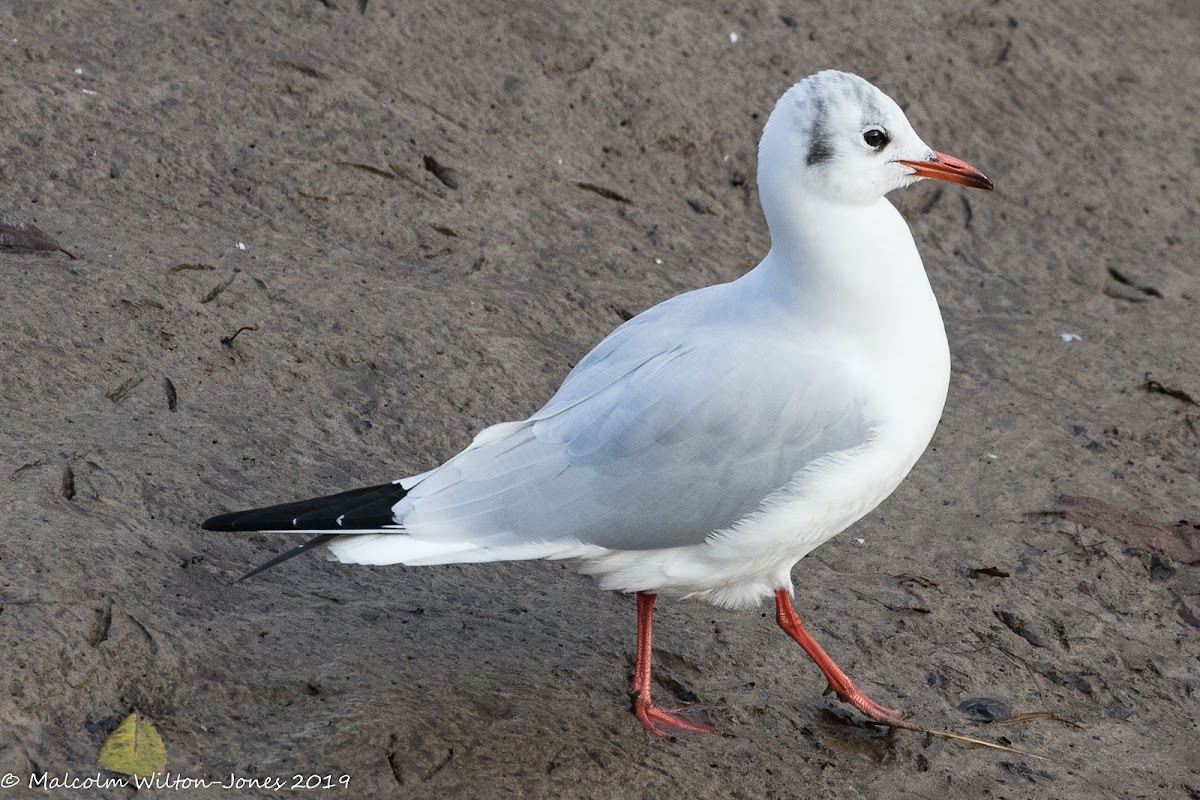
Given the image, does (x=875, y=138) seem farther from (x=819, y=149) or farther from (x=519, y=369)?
(x=519, y=369)

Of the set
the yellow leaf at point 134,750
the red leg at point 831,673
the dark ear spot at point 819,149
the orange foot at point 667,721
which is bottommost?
the yellow leaf at point 134,750

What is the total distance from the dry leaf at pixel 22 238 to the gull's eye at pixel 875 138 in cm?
289

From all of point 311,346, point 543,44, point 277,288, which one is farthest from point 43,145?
point 543,44

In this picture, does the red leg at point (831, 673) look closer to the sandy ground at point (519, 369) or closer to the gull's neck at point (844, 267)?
the sandy ground at point (519, 369)

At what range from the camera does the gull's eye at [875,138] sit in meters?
3.36

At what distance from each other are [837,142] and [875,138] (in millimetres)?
113

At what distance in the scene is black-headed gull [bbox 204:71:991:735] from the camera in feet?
10.9

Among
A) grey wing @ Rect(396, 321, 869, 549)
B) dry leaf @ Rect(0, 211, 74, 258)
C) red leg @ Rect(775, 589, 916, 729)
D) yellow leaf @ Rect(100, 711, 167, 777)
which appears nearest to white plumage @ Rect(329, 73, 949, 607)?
grey wing @ Rect(396, 321, 869, 549)

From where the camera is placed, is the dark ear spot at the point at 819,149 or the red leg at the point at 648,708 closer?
the dark ear spot at the point at 819,149

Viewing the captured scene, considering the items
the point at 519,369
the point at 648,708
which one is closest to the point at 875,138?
the point at 648,708

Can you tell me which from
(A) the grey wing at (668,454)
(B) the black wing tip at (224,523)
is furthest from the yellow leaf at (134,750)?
(A) the grey wing at (668,454)

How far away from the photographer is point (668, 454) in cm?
336

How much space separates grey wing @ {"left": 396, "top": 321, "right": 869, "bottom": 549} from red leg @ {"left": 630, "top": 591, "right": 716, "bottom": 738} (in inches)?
13.0

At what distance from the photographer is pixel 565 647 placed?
3.85 metres
